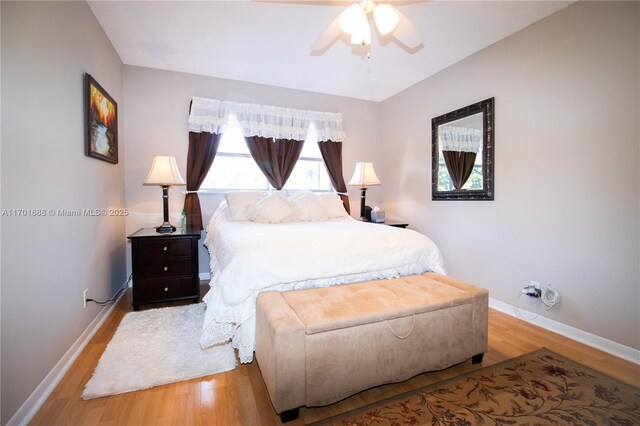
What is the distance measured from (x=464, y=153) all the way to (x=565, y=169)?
0.98m

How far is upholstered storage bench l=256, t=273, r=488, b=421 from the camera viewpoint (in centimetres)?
132

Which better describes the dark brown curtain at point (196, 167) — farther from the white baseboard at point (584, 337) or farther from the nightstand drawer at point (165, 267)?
the white baseboard at point (584, 337)

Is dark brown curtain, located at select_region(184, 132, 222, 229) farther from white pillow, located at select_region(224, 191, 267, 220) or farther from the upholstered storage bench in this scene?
the upholstered storage bench

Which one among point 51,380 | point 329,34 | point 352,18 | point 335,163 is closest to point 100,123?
point 51,380

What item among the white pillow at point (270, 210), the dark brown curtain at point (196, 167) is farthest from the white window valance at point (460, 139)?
the dark brown curtain at point (196, 167)

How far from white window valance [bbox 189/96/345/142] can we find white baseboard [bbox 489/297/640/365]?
2.96 meters

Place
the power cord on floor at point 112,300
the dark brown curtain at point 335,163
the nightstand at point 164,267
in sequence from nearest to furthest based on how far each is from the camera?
1. the power cord on floor at point 112,300
2. the nightstand at point 164,267
3. the dark brown curtain at point 335,163

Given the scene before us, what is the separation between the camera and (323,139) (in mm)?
4027

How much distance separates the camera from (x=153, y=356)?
187cm

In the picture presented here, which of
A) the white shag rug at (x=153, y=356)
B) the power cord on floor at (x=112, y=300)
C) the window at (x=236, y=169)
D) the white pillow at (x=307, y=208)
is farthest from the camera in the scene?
the window at (x=236, y=169)

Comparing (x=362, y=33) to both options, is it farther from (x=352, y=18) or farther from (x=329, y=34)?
(x=329, y=34)

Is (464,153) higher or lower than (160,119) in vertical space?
lower

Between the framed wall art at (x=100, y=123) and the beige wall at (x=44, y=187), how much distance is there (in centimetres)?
8

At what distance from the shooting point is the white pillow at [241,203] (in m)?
3.08
